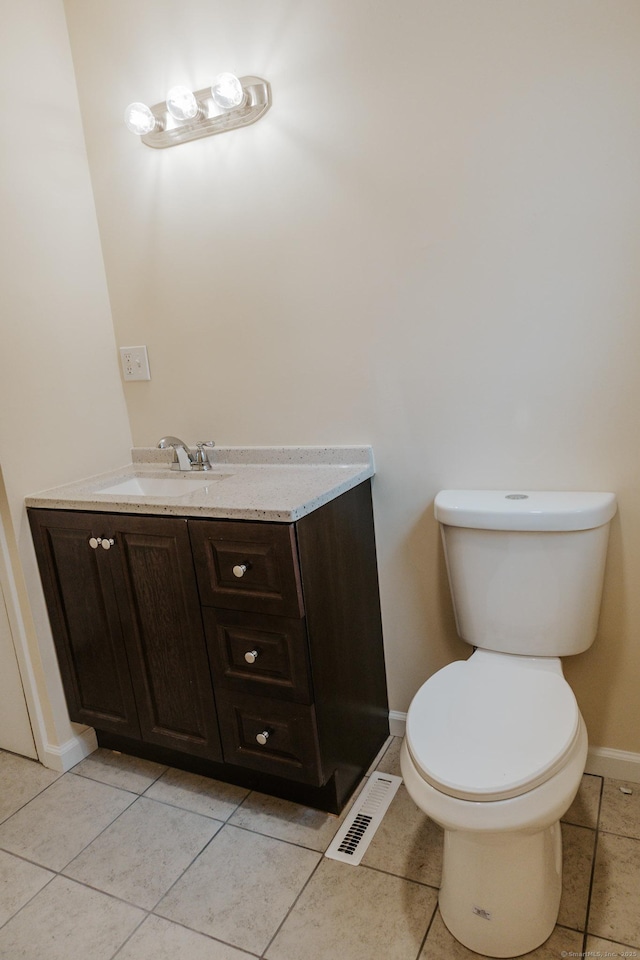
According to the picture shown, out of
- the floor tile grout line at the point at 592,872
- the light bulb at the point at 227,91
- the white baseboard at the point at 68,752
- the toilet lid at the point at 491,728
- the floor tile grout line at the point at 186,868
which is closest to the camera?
the toilet lid at the point at 491,728

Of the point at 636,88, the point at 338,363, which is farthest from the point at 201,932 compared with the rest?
the point at 636,88

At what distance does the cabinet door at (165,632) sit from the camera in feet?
5.00

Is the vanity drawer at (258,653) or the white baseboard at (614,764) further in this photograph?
Result: the white baseboard at (614,764)

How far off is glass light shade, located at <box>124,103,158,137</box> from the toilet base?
1.91m

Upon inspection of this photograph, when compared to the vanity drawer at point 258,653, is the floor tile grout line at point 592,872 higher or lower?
lower

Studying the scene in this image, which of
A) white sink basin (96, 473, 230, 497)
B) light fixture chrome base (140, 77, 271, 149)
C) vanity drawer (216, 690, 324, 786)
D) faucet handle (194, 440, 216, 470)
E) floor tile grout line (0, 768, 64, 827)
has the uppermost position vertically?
light fixture chrome base (140, 77, 271, 149)

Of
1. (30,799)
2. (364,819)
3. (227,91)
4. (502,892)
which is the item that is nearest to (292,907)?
(364,819)

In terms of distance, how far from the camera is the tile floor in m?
1.24

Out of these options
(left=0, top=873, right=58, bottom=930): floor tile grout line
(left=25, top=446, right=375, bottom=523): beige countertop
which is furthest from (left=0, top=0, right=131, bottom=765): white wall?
(left=0, top=873, right=58, bottom=930): floor tile grout line

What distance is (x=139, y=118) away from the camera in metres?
1.68

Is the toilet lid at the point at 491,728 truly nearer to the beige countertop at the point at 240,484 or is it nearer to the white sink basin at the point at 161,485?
the beige countertop at the point at 240,484

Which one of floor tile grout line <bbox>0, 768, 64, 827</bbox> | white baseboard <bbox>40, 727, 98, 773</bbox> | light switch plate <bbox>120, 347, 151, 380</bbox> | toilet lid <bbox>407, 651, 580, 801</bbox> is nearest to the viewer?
toilet lid <bbox>407, 651, 580, 801</bbox>

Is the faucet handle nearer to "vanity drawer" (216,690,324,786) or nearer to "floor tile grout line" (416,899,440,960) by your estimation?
"vanity drawer" (216,690,324,786)

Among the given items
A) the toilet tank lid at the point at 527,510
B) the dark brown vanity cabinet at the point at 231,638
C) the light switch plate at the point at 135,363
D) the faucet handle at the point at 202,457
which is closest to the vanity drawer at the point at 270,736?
the dark brown vanity cabinet at the point at 231,638
